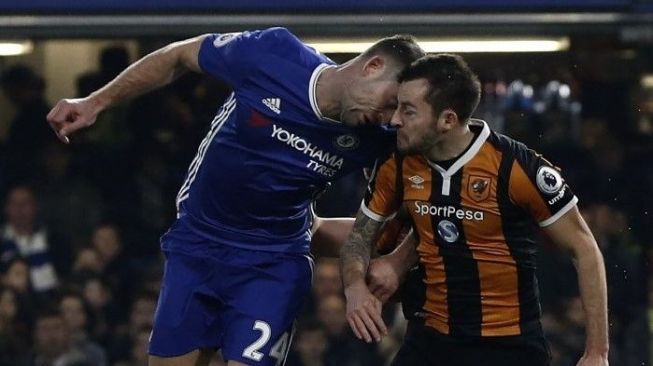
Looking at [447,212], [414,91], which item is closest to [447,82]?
[414,91]

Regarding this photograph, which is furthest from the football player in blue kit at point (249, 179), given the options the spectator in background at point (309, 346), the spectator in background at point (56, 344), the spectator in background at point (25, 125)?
the spectator in background at point (56, 344)

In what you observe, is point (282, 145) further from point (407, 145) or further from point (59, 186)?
point (59, 186)

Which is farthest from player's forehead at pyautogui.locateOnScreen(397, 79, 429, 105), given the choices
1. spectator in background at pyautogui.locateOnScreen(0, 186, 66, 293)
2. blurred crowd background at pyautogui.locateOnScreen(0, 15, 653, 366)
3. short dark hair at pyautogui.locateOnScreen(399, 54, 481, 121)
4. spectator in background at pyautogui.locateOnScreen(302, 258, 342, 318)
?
spectator in background at pyautogui.locateOnScreen(0, 186, 66, 293)

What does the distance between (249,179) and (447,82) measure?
770mm

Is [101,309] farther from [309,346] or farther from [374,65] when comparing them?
[374,65]

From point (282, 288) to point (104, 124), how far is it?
340 centimetres

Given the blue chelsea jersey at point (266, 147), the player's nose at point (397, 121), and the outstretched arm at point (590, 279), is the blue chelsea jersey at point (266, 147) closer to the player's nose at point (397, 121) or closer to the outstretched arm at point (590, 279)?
the player's nose at point (397, 121)

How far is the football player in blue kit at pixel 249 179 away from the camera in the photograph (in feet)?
16.9

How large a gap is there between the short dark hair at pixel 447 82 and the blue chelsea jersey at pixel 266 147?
1.12 feet

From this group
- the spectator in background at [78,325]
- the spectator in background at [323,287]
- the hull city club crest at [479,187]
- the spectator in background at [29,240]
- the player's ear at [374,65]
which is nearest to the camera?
the hull city club crest at [479,187]

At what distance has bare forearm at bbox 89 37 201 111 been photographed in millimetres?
5301

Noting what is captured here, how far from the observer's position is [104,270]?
8.55 meters

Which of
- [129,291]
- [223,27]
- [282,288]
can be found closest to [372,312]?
[282,288]

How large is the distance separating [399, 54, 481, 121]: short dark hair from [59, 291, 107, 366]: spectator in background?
13.1ft
